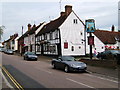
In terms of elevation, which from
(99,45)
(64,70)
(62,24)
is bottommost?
Answer: (64,70)

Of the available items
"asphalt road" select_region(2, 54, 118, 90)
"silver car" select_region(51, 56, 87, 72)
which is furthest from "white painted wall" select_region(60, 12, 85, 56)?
"asphalt road" select_region(2, 54, 118, 90)

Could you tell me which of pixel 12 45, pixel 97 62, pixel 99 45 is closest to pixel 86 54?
pixel 99 45

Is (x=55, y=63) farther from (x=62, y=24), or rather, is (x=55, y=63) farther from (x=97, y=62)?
(x=62, y=24)

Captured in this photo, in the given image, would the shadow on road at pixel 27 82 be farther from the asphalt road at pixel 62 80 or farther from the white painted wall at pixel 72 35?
the white painted wall at pixel 72 35

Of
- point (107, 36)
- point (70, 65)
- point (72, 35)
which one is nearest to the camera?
point (70, 65)

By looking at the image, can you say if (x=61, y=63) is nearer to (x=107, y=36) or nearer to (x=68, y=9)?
(x=68, y=9)

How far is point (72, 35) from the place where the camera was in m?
38.3

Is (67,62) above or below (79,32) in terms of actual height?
below

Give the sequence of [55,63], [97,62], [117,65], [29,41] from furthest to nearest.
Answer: [29,41] → [97,62] → [55,63] → [117,65]

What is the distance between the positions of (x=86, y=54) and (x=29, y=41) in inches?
922

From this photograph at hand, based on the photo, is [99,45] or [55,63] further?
[99,45]

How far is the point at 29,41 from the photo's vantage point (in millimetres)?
57375

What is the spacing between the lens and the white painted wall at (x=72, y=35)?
3750 centimetres

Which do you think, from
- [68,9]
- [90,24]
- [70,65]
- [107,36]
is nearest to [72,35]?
[68,9]
